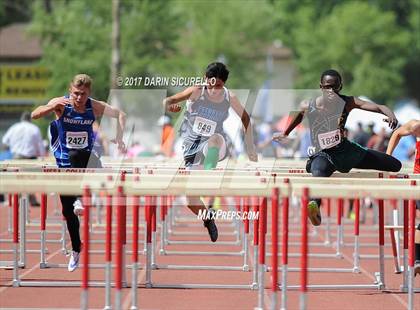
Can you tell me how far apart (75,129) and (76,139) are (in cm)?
12

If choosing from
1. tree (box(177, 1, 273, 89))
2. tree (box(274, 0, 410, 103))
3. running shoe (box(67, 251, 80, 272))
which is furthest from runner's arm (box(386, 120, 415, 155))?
tree (box(274, 0, 410, 103))

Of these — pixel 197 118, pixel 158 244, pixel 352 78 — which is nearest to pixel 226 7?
pixel 352 78

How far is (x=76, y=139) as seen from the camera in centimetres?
1166

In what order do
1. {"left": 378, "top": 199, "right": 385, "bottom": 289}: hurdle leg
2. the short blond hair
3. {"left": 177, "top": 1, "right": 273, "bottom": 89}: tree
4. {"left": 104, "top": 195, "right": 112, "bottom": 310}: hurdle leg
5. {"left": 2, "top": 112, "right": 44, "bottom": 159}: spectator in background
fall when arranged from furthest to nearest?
1. {"left": 177, "top": 1, "right": 273, "bottom": 89}: tree
2. {"left": 2, "top": 112, "right": 44, "bottom": 159}: spectator in background
3. {"left": 378, "top": 199, "right": 385, "bottom": 289}: hurdle leg
4. the short blond hair
5. {"left": 104, "top": 195, "right": 112, "bottom": 310}: hurdle leg

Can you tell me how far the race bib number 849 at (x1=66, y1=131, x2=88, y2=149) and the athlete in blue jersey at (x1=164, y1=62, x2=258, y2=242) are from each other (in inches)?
41.4

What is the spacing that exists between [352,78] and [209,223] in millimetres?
64444

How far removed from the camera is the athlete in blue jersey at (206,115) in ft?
39.2

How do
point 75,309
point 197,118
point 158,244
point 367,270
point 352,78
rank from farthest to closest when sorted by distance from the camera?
point 352,78, point 158,244, point 367,270, point 197,118, point 75,309

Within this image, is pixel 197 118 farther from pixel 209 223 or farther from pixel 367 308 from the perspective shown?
pixel 367 308

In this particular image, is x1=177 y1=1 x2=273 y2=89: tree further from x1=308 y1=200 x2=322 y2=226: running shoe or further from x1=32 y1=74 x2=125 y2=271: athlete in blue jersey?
x1=308 y1=200 x2=322 y2=226: running shoe

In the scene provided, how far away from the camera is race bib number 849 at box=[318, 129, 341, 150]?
11.6 metres

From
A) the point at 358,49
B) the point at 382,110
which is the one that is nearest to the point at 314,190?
the point at 382,110

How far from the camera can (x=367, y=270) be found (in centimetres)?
1396

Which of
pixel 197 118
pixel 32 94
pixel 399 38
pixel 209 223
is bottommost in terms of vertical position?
pixel 209 223
